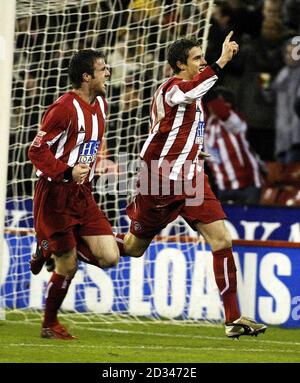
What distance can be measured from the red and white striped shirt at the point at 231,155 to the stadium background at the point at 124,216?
1336mm

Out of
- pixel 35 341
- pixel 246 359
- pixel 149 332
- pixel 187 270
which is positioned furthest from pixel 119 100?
pixel 246 359

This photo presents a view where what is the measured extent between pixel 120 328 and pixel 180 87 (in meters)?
2.13

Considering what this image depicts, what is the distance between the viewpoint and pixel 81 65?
8164 mm

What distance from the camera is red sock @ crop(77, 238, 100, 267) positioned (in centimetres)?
833

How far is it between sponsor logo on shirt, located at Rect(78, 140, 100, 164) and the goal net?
1815 millimetres

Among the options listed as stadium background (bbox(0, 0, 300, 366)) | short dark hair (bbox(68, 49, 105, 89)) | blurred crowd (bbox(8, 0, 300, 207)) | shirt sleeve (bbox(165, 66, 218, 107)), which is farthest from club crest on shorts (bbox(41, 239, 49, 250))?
blurred crowd (bbox(8, 0, 300, 207))

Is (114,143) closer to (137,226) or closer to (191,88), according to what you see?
(137,226)

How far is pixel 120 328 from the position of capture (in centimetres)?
919

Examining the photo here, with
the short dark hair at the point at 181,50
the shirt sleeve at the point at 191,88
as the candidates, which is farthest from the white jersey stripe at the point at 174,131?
the short dark hair at the point at 181,50

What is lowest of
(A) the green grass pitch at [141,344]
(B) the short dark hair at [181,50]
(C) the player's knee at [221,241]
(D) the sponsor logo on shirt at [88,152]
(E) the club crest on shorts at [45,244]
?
(A) the green grass pitch at [141,344]

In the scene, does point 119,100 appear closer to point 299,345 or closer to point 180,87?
point 180,87

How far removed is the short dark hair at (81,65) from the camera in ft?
26.7

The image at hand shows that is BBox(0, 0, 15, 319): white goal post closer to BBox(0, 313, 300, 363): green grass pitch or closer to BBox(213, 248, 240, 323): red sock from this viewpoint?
BBox(0, 313, 300, 363): green grass pitch

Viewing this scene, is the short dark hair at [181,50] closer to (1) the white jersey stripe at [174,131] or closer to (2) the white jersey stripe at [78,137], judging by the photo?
(1) the white jersey stripe at [174,131]
